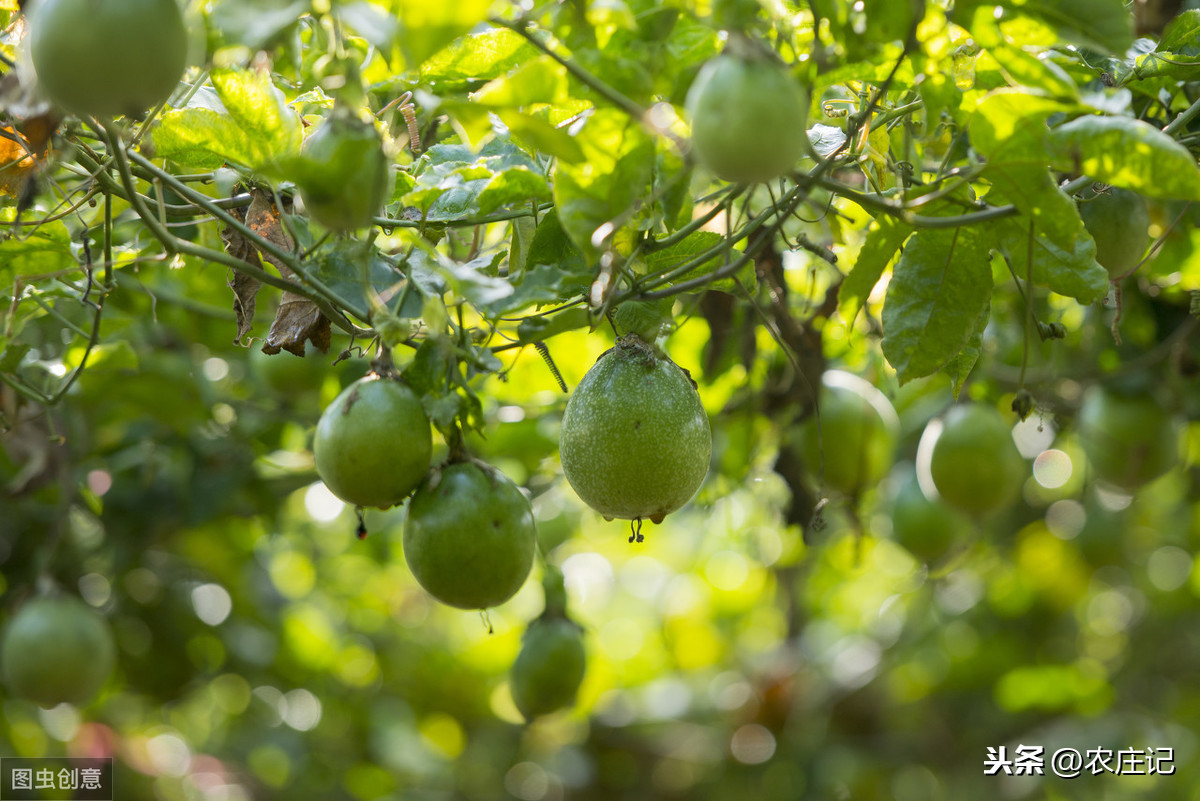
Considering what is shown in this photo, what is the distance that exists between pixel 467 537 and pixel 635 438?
0.24m

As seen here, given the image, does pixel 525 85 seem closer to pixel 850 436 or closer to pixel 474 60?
pixel 474 60

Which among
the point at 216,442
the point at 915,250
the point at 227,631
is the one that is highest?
the point at 915,250

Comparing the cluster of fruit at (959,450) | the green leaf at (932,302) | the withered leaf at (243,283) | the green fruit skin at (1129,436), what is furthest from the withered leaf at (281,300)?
the green fruit skin at (1129,436)

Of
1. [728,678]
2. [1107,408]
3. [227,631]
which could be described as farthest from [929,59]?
[728,678]

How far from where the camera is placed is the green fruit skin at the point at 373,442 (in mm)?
1144

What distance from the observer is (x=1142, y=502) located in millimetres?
4254

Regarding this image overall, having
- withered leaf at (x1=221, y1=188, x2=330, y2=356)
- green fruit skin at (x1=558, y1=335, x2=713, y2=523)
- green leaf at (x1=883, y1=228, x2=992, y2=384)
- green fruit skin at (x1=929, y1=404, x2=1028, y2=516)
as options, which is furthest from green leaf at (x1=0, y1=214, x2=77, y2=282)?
green fruit skin at (x1=929, y1=404, x2=1028, y2=516)

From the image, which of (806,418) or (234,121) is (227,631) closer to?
(806,418)

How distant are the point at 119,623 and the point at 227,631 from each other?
0.51 metres

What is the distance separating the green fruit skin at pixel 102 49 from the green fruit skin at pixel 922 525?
2.03 meters

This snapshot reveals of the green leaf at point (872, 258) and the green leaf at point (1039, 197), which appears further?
the green leaf at point (872, 258)

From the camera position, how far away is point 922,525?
2488mm

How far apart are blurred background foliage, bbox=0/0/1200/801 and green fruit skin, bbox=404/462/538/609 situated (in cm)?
35

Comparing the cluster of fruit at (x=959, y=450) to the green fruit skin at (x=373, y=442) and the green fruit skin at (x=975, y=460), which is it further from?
the green fruit skin at (x=373, y=442)
